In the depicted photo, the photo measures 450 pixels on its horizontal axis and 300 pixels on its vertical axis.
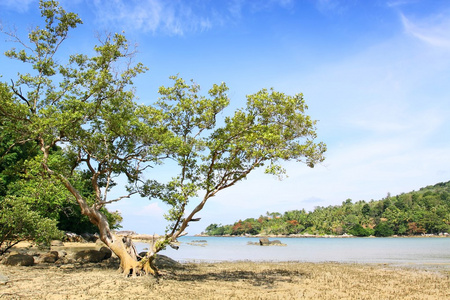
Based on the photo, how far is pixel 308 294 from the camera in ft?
43.5

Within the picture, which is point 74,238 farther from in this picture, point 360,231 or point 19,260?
point 360,231

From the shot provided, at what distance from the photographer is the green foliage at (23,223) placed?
625 inches

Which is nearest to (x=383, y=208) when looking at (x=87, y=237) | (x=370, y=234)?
(x=370, y=234)

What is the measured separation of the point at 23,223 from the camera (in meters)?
16.4

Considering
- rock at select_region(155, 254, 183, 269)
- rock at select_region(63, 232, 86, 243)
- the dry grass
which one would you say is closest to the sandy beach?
the dry grass

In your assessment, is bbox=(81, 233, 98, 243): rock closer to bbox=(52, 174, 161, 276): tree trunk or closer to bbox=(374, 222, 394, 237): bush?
bbox=(52, 174, 161, 276): tree trunk

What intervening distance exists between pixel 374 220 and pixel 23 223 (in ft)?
548

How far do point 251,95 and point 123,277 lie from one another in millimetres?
10546

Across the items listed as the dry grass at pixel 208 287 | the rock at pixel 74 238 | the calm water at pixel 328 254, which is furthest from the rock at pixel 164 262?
the rock at pixel 74 238

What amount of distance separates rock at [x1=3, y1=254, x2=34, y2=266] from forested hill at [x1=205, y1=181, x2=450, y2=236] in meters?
148

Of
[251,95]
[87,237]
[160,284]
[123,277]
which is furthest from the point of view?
[87,237]

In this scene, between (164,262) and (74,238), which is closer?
(164,262)

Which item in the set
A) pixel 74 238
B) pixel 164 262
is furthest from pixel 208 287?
pixel 74 238

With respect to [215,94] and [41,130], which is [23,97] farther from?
[215,94]
